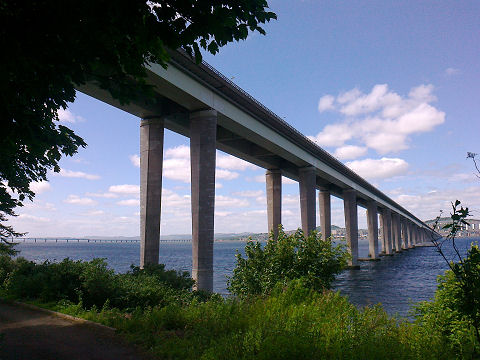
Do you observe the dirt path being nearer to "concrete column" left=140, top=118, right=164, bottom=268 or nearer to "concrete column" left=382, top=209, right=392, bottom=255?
"concrete column" left=140, top=118, right=164, bottom=268

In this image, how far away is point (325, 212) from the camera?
76.9m

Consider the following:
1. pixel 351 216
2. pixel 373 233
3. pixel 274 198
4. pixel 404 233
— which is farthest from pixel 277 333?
pixel 404 233

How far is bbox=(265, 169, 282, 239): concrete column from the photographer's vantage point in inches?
2159

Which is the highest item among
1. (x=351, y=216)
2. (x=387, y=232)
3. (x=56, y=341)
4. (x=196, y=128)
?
(x=196, y=128)

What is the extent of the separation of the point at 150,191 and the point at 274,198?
28953 mm

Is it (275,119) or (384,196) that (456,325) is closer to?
(275,119)

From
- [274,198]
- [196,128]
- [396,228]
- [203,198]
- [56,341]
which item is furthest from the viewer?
[396,228]

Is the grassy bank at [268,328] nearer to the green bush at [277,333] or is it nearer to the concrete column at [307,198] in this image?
the green bush at [277,333]

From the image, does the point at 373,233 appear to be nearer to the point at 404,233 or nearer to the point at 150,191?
the point at 150,191

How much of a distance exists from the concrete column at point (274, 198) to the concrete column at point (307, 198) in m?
3.31

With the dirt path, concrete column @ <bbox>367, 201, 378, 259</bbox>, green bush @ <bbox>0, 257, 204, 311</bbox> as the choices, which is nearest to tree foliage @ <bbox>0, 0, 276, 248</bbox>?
the dirt path

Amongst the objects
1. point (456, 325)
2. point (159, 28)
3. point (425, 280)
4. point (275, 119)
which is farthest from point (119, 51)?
point (425, 280)

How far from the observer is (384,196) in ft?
330

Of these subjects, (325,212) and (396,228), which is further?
(396,228)
